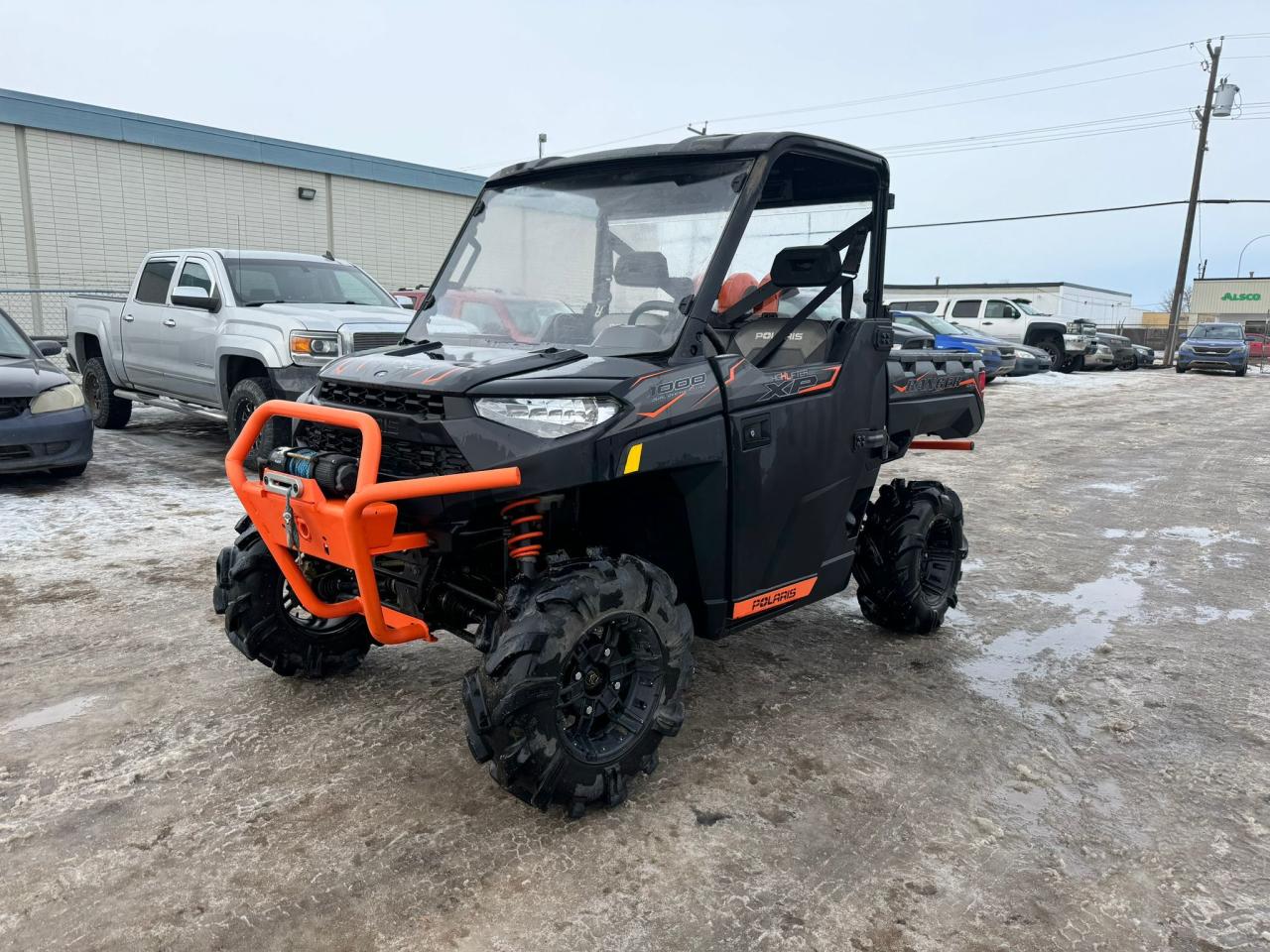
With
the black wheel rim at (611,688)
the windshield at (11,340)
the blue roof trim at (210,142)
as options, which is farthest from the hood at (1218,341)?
the black wheel rim at (611,688)

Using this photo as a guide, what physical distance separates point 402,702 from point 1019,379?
2069 centimetres

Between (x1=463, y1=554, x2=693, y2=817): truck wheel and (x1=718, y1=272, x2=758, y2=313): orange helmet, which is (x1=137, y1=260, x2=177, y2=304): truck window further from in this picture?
(x1=463, y1=554, x2=693, y2=817): truck wheel

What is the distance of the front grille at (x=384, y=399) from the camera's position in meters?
3.02

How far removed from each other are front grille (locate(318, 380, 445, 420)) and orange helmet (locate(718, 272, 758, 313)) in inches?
44.5

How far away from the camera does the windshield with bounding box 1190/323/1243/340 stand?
90.1 ft

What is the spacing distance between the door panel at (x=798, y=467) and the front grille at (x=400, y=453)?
3.28 feet

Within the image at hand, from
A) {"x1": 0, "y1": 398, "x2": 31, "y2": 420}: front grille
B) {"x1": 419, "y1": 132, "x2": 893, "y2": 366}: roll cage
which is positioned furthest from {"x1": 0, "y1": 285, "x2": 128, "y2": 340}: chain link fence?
{"x1": 419, "y1": 132, "x2": 893, "y2": 366}: roll cage

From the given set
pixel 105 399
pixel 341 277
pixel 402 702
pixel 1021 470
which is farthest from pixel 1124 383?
pixel 402 702

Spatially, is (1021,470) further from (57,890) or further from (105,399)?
(105,399)

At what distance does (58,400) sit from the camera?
7.81 metres

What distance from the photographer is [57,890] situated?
8.79ft

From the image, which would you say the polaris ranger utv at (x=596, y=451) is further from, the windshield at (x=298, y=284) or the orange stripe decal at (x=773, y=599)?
the windshield at (x=298, y=284)

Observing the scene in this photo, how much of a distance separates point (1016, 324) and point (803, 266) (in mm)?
23250

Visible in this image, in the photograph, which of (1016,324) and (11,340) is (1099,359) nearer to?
(1016,324)
